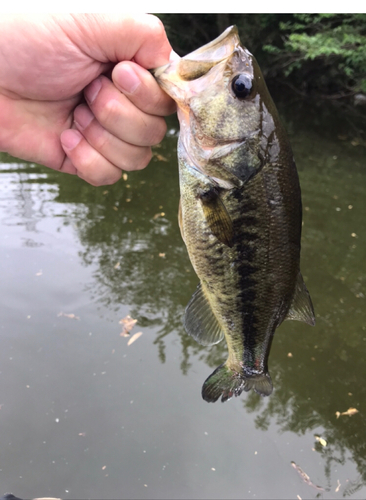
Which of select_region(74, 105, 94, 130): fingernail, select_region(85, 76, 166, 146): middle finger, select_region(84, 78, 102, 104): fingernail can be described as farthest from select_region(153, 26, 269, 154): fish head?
select_region(74, 105, 94, 130): fingernail

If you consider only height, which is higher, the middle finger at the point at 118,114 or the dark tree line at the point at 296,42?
the middle finger at the point at 118,114

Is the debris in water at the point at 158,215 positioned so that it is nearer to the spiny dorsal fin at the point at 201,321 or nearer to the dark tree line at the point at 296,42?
the spiny dorsal fin at the point at 201,321

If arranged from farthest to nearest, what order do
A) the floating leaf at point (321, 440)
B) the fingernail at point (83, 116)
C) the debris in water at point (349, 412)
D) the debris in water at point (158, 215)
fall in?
the debris in water at point (158, 215), the debris in water at point (349, 412), the floating leaf at point (321, 440), the fingernail at point (83, 116)

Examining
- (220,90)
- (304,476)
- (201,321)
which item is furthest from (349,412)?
(220,90)

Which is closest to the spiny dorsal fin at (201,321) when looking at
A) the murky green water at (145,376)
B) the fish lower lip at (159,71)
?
the fish lower lip at (159,71)

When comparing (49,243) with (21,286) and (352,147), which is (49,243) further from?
(352,147)
